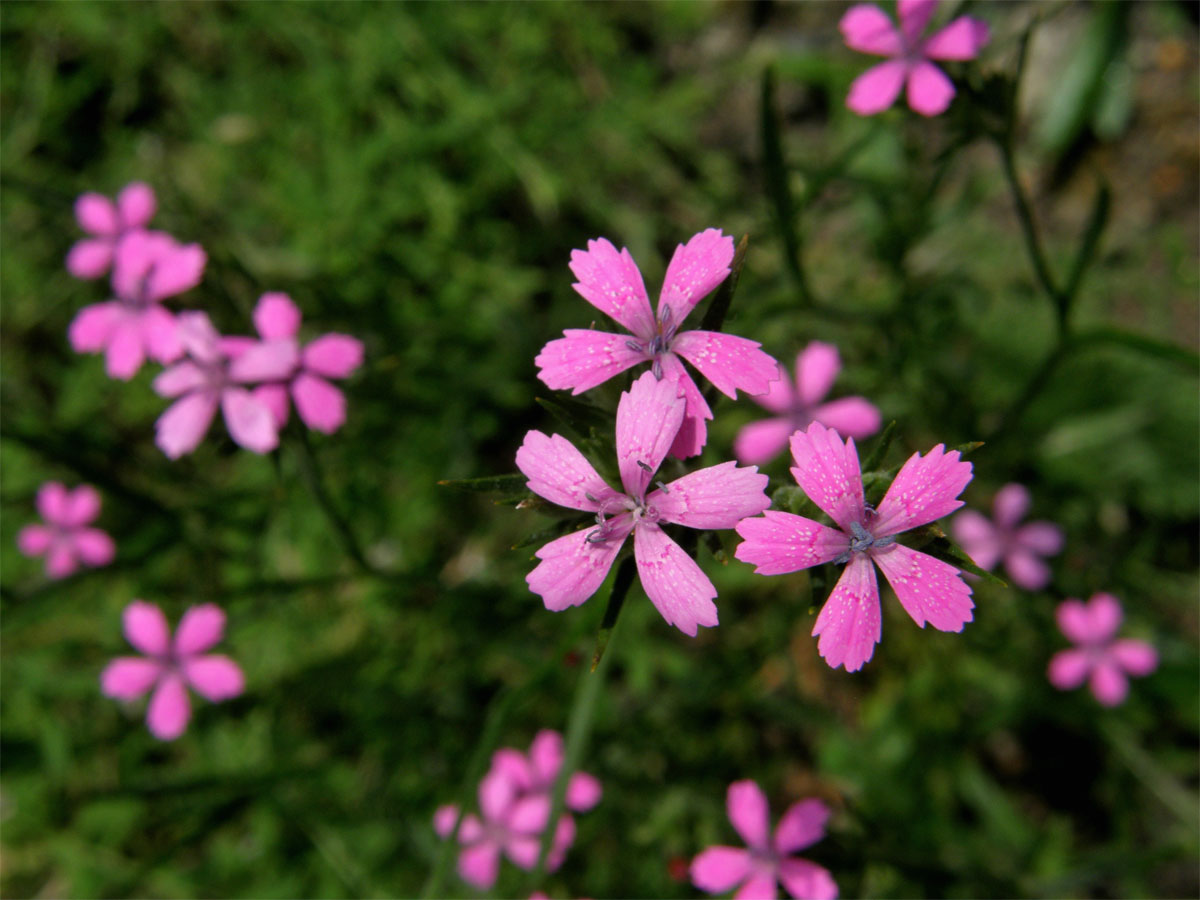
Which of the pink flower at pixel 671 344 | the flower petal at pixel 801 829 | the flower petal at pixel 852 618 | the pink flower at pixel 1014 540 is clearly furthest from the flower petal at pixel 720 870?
the pink flower at pixel 1014 540

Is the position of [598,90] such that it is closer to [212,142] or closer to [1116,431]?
[212,142]

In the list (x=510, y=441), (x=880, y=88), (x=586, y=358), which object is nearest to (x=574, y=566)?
(x=586, y=358)

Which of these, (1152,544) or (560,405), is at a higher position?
(560,405)

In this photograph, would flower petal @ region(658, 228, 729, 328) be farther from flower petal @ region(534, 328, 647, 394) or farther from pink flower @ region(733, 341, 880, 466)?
pink flower @ region(733, 341, 880, 466)

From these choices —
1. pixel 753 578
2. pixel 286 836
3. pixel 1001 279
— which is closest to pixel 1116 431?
pixel 1001 279

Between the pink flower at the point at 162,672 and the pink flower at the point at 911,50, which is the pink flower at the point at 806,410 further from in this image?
the pink flower at the point at 162,672

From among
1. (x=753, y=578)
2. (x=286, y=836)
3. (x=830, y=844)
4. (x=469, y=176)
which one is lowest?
(x=286, y=836)
